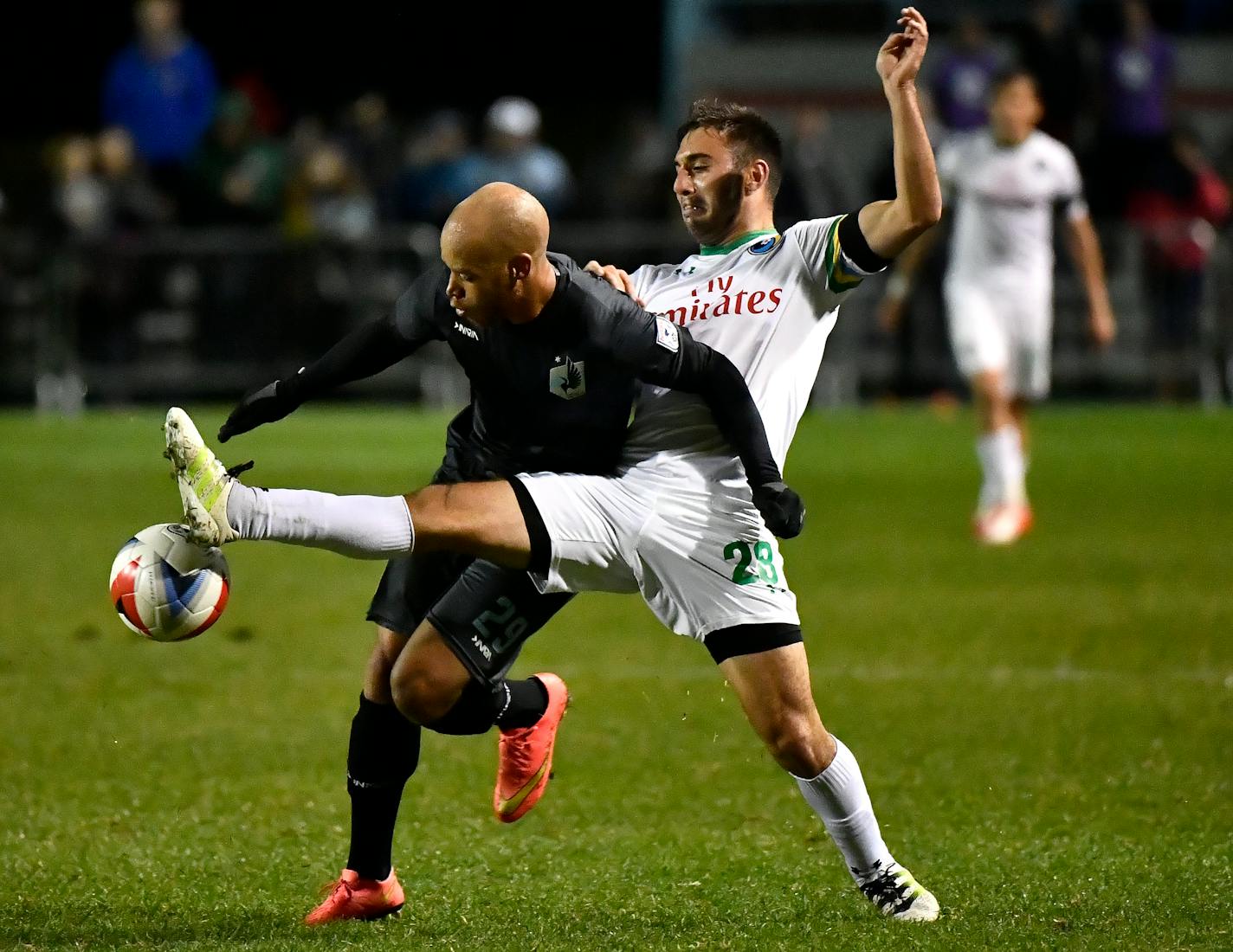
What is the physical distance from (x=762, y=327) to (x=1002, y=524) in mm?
7212

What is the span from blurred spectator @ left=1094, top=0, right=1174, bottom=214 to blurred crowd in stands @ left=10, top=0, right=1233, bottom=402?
2 centimetres

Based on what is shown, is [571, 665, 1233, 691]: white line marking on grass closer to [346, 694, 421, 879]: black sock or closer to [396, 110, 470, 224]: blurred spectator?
[346, 694, 421, 879]: black sock

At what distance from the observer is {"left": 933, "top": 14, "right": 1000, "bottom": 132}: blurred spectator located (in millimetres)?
18281

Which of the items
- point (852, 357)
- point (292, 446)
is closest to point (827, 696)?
point (292, 446)

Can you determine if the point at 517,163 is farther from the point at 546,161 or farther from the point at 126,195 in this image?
the point at 126,195

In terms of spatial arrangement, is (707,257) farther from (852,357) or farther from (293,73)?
(293,73)

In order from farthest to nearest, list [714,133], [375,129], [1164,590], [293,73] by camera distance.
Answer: [293,73] < [375,129] < [1164,590] < [714,133]

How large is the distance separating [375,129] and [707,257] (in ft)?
50.5

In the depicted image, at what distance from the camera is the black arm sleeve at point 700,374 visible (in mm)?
5117

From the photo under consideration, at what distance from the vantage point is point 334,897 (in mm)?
5355

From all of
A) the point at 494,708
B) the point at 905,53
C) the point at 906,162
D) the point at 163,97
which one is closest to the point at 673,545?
the point at 494,708

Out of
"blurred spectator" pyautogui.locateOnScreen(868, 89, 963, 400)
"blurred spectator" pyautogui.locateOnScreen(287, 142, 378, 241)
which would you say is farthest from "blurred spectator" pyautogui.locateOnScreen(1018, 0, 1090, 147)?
"blurred spectator" pyautogui.locateOnScreen(287, 142, 378, 241)

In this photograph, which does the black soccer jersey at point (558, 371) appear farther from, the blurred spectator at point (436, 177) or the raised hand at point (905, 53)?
the blurred spectator at point (436, 177)

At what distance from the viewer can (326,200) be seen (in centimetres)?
1936
